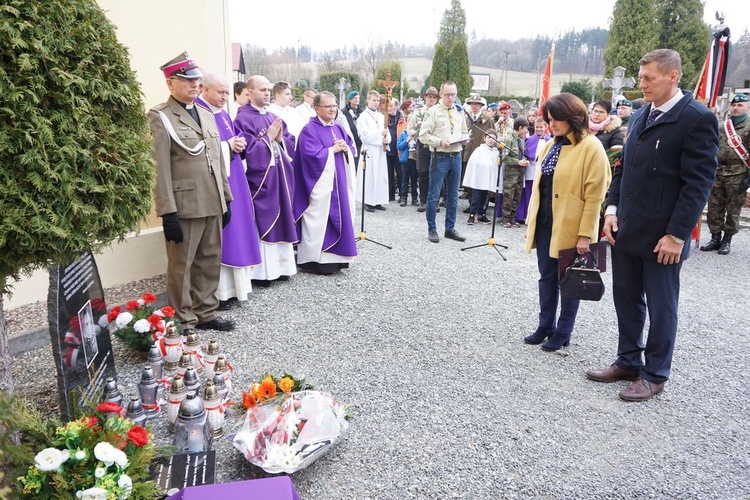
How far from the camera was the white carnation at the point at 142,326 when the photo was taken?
3902 millimetres

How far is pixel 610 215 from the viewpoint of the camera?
395 cm

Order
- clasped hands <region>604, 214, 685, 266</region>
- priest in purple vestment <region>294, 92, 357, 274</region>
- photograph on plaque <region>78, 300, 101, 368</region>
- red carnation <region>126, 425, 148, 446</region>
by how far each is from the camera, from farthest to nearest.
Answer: priest in purple vestment <region>294, 92, 357, 274</region> → clasped hands <region>604, 214, 685, 266</region> → photograph on plaque <region>78, 300, 101, 368</region> → red carnation <region>126, 425, 148, 446</region>

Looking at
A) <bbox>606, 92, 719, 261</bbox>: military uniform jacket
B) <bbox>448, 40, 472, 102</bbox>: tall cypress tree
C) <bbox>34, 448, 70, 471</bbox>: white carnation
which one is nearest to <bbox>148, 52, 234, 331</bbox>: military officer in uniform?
<bbox>34, 448, 70, 471</bbox>: white carnation

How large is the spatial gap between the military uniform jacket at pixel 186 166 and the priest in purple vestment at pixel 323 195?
1711mm

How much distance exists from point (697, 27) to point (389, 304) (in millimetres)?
31933

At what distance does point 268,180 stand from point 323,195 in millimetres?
762

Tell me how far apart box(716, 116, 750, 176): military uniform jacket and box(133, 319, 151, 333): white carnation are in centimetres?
794

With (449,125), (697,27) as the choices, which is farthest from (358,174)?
(697,27)

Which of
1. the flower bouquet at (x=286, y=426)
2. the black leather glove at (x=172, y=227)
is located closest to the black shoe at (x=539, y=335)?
the flower bouquet at (x=286, y=426)

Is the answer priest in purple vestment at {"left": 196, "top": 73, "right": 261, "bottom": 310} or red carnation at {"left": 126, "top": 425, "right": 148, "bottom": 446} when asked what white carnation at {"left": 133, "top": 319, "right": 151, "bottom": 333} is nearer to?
priest in purple vestment at {"left": 196, "top": 73, "right": 261, "bottom": 310}

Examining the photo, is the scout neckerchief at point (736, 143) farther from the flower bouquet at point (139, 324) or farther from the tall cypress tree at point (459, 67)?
the tall cypress tree at point (459, 67)

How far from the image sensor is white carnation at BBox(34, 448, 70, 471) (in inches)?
80.6

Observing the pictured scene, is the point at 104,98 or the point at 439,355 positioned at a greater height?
the point at 104,98

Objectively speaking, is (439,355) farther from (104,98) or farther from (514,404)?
(104,98)
